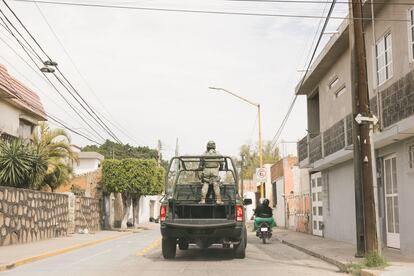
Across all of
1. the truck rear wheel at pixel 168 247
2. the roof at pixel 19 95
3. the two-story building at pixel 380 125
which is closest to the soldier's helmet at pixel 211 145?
the truck rear wheel at pixel 168 247

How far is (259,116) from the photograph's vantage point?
101ft

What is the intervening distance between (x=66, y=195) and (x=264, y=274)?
17418mm

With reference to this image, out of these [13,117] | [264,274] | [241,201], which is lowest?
[264,274]

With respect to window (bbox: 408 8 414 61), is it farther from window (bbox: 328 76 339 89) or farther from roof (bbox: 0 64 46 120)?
roof (bbox: 0 64 46 120)

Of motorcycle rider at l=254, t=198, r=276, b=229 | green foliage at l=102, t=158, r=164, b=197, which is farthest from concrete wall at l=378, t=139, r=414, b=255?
green foliage at l=102, t=158, r=164, b=197

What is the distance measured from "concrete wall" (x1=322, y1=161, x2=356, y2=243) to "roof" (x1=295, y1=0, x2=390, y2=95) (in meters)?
4.03

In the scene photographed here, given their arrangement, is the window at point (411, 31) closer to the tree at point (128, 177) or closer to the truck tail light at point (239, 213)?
the truck tail light at point (239, 213)

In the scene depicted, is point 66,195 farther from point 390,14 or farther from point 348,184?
point 390,14

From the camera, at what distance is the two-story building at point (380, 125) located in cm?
1377

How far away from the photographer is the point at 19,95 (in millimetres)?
26328

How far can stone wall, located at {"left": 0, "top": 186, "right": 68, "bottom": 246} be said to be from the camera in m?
18.5

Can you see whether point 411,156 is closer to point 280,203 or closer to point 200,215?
point 200,215

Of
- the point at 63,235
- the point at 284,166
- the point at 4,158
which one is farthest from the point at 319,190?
the point at 4,158

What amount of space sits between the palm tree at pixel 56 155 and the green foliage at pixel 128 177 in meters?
7.63
